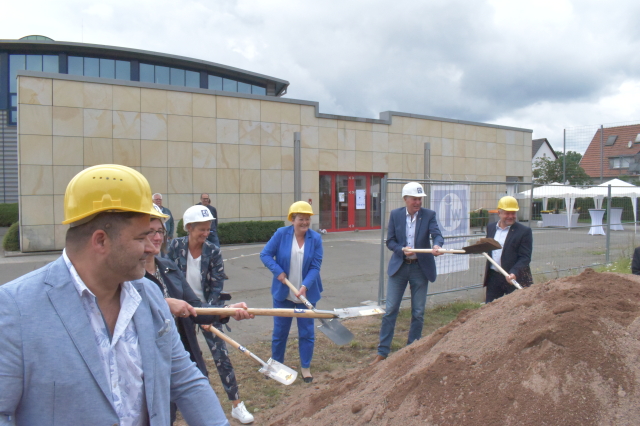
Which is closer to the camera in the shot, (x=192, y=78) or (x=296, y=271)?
(x=296, y=271)

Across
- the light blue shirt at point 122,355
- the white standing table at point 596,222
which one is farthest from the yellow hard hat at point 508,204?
the white standing table at point 596,222

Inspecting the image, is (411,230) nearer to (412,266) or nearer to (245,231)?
(412,266)

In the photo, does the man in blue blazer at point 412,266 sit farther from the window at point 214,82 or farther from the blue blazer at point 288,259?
the window at point 214,82

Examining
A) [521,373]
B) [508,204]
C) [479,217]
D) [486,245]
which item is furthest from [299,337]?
[479,217]

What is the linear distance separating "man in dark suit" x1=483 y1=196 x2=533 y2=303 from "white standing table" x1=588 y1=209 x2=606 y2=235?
21.6 feet

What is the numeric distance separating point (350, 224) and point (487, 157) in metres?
8.70

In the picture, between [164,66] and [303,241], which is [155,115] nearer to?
[303,241]

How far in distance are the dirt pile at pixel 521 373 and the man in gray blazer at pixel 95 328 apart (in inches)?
65.5

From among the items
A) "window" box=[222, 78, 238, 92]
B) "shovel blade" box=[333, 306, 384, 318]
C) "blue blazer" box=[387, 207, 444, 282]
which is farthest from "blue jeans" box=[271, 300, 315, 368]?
"window" box=[222, 78, 238, 92]

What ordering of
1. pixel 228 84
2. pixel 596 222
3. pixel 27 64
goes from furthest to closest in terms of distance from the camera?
pixel 228 84
pixel 27 64
pixel 596 222

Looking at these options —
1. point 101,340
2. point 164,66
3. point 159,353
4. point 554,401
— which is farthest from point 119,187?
point 164,66

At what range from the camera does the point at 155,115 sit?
1594 cm

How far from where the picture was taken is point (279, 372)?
179 inches

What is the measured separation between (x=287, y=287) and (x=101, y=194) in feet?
12.0
